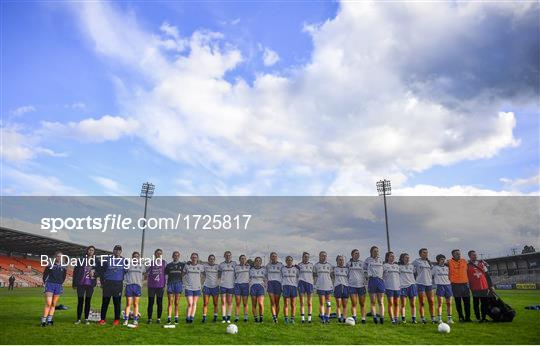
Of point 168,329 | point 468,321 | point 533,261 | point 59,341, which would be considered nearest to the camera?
point 59,341

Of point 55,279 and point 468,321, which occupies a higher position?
point 55,279

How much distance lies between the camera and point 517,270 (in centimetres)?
6694

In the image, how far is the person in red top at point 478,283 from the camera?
1219 cm

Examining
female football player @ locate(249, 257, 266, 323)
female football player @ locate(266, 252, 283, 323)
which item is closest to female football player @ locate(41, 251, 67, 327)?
female football player @ locate(249, 257, 266, 323)

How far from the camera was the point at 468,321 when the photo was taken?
1206 cm

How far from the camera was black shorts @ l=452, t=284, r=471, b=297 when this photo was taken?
12125 mm

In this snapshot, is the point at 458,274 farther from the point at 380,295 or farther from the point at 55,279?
the point at 55,279

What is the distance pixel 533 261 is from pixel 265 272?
6799 cm

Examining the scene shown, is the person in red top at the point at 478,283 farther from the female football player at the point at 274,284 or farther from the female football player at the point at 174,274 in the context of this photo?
the female football player at the point at 174,274

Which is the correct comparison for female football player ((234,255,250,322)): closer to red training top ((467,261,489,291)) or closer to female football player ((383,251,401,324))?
female football player ((383,251,401,324))

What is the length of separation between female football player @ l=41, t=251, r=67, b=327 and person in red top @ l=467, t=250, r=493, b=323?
12.3 m

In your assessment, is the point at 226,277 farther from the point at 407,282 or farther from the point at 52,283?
the point at 407,282

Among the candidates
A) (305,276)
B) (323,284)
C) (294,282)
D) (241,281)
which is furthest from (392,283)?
(241,281)

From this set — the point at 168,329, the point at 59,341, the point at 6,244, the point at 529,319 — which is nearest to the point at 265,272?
the point at 168,329
